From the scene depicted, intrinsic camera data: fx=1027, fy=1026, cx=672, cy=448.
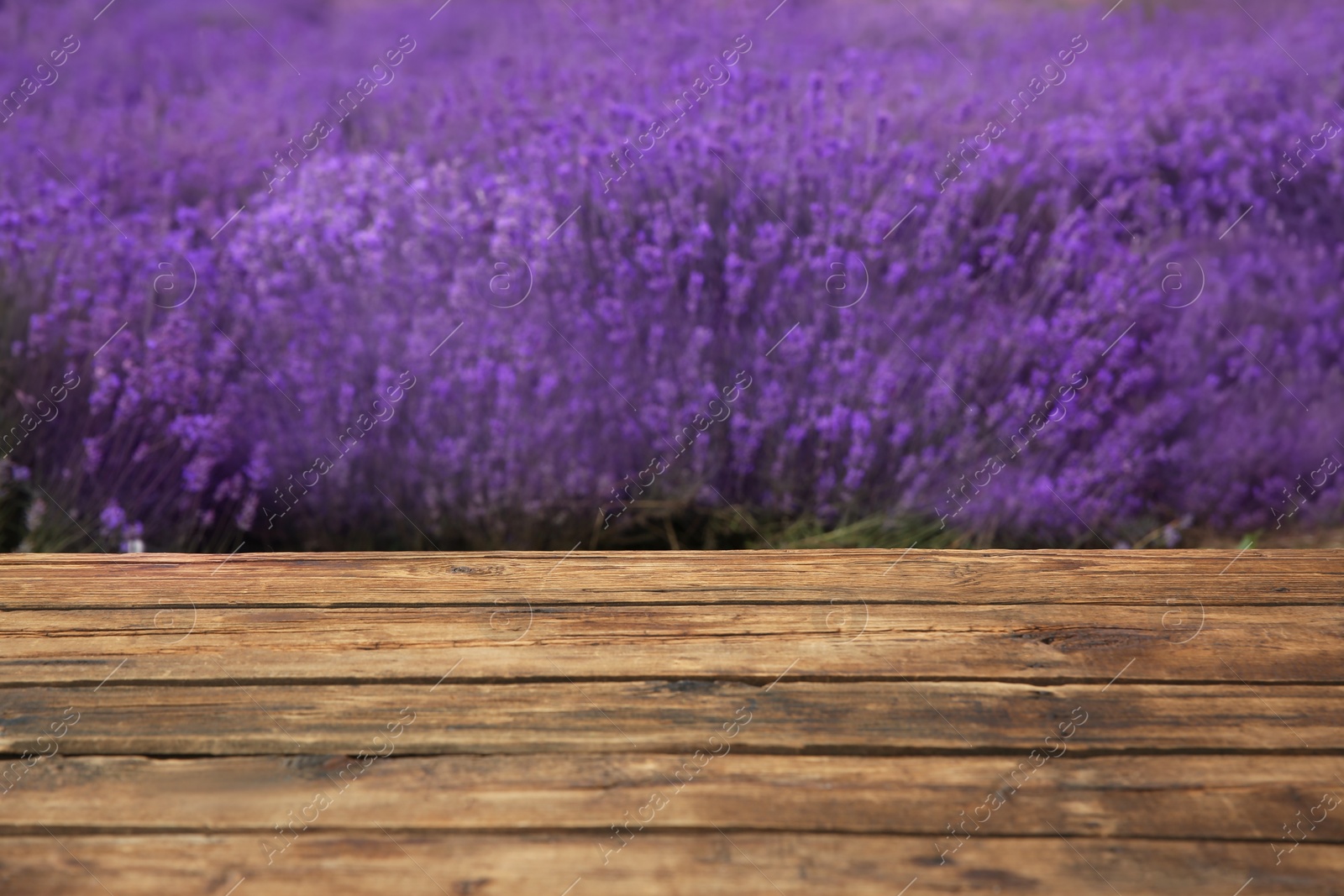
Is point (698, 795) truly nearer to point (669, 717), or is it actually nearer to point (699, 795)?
point (699, 795)

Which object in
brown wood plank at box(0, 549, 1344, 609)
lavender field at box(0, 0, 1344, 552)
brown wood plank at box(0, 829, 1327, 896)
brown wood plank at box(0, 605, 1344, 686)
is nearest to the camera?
brown wood plank at box(0, 829, 1327, 896)

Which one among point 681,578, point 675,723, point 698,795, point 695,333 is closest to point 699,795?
point 698,795

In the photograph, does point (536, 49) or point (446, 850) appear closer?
point (446, 850)

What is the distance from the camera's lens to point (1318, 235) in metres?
2.96

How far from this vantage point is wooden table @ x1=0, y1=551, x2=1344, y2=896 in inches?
36.7

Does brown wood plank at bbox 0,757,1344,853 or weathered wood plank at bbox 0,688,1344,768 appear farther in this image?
weathered wood plank at bbox 0,688,1344,768

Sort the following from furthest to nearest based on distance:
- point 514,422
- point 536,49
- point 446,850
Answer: point 536,49, point 514,422, point 446,850

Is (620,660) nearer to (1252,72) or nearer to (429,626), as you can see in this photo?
(429,626)

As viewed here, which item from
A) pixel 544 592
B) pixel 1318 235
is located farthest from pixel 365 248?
pixel 1318 235

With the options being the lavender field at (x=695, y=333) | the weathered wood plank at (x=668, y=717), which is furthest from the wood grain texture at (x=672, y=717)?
the lavender field at (x=695, y=333)

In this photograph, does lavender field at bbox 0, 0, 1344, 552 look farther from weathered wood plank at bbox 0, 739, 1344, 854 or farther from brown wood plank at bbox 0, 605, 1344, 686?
weathered wood plank at bbox 0, 739, 1344, 854

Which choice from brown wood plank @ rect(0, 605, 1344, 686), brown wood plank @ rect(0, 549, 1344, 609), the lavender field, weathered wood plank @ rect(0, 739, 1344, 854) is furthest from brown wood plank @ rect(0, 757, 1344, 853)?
the lavender field

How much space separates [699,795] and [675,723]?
0.12 metres

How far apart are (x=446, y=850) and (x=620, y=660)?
1.13 feet
